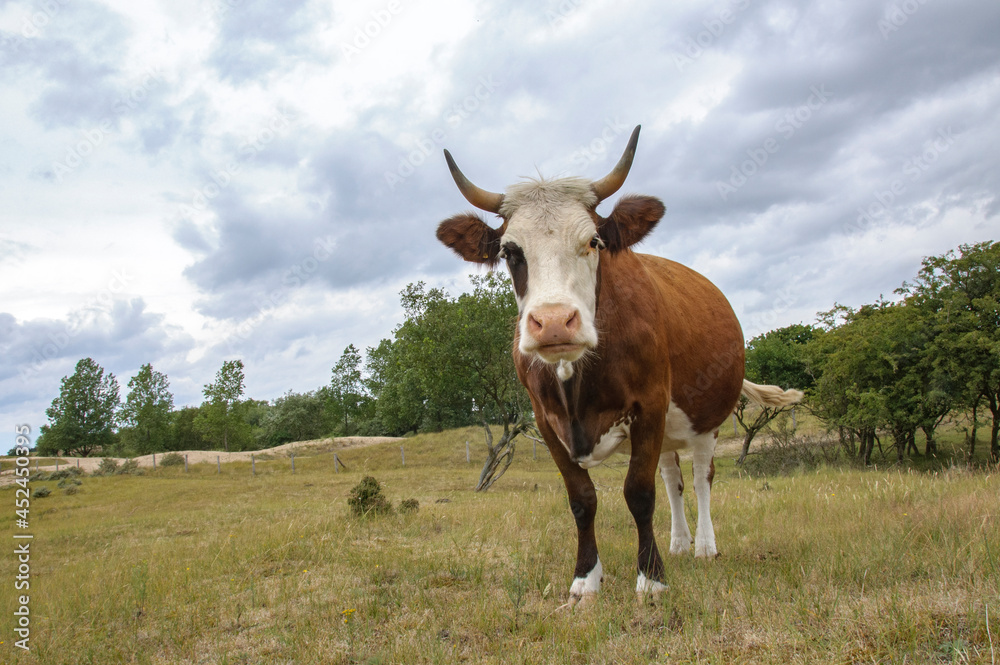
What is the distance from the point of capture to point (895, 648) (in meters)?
2.52

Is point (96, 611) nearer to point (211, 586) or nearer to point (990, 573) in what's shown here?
point (211, 586)

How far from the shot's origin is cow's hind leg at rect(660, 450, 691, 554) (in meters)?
5.74

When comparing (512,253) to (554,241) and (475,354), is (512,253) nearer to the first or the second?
(554,241)

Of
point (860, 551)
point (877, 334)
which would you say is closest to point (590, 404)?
point (860, 551)

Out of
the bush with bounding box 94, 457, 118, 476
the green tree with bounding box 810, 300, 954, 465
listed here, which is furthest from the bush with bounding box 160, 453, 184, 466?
the green tree with bounding box 810, 300, 954, 465

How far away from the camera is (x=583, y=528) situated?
180 inches

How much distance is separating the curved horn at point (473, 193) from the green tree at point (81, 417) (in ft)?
255

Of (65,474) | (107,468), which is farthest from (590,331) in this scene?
(107,468)

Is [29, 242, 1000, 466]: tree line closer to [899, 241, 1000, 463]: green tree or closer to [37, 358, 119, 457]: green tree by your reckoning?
[899, 241, 1000, 463]: green tree

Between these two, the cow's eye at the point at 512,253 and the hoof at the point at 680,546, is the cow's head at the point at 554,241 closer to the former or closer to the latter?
the cow's eye at the point at 512,253

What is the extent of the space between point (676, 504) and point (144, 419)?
71.1 m

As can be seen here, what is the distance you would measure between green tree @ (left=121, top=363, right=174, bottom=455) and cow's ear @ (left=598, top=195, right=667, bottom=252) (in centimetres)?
7133

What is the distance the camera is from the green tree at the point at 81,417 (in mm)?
66688

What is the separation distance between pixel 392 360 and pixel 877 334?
52117 mm
